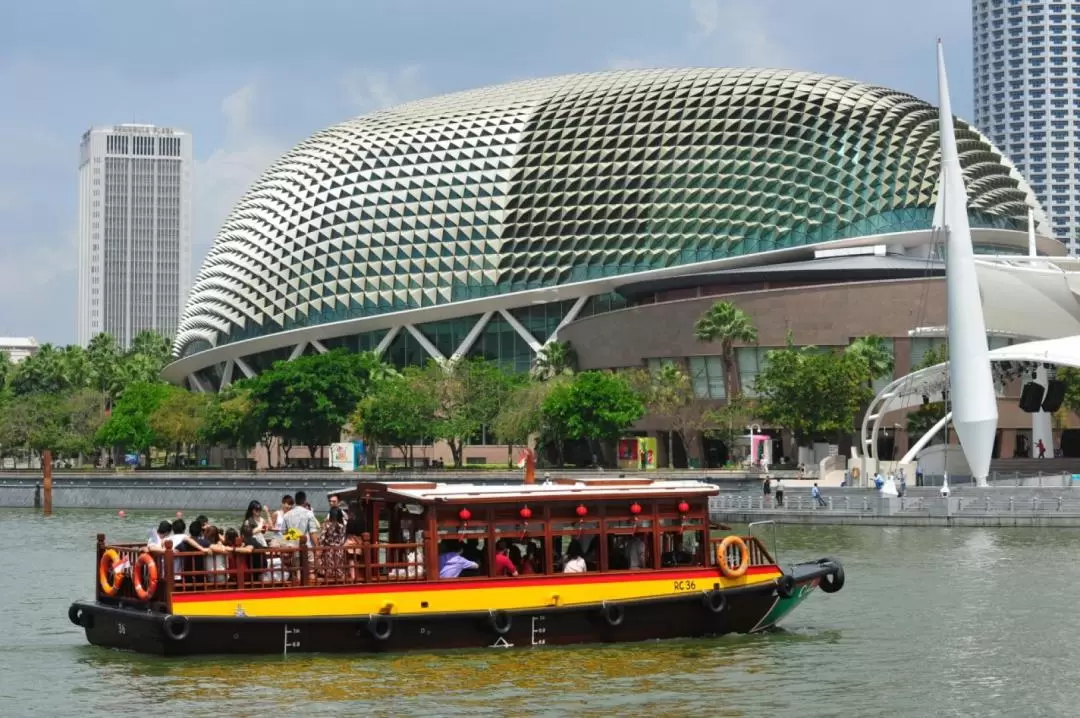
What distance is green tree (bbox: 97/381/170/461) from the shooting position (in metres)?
123

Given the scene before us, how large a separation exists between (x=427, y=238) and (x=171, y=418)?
2308 cm

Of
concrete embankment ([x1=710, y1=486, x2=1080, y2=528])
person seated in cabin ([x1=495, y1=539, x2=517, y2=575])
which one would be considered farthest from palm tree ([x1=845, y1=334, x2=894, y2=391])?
person seated in cabin ([x1=495, y1=539, x2=517, y2=575])

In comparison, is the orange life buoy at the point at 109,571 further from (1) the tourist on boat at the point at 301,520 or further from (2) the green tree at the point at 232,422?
(2) the green tree at the point at 232,422

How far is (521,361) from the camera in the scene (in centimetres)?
12912

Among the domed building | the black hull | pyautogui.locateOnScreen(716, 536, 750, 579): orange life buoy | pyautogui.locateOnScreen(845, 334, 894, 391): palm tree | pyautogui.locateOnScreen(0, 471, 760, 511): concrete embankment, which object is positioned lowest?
the black hull

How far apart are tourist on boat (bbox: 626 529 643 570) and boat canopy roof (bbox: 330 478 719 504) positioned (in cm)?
84

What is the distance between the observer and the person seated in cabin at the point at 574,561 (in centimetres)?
3294

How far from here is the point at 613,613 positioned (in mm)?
32562

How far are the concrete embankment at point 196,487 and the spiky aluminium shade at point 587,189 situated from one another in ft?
105

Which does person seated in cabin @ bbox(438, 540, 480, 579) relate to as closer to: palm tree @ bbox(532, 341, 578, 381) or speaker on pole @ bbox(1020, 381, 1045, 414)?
speaker on pole @ bbox(1020, 381, 1045, 414)

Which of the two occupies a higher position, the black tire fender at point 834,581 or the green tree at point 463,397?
the green tree at point 463,397

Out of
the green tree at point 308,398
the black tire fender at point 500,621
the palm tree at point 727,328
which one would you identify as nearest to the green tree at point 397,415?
the green tree at point 308,398

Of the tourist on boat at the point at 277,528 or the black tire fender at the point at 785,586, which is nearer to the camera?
the tourist on boat at the point at 277,528

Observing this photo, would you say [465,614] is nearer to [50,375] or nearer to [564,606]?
[564,606]
